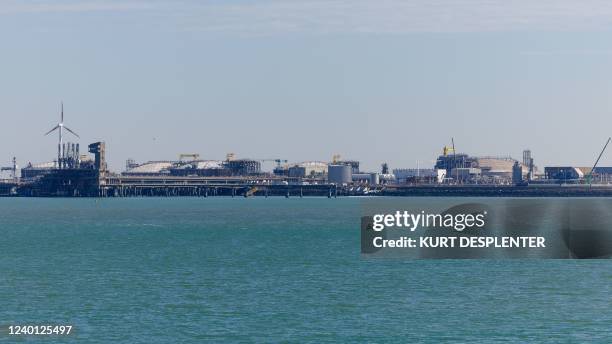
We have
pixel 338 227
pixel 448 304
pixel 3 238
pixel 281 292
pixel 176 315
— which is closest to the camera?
pixel 176 315

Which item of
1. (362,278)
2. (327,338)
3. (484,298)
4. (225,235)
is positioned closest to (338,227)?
(225,235)

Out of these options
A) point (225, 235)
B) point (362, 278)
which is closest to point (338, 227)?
point (225, 235)

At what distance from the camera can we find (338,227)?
193375mm

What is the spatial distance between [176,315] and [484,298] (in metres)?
20.9

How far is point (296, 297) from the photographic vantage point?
78.5 metres

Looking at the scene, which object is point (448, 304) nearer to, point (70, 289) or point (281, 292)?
point (281, 292)

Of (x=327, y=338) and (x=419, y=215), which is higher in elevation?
(x=419, y=215)

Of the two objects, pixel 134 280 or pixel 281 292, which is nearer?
pixel 281 292

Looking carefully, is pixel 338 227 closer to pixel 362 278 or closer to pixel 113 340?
pixel 362 278

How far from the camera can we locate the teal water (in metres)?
63.4

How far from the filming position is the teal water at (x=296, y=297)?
6338 cm

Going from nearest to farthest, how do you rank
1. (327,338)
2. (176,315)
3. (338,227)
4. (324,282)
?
(327,338), (176,315), (324,282), (338,227)

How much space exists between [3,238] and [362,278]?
80.2 metres

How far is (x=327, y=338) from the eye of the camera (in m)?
61.7
